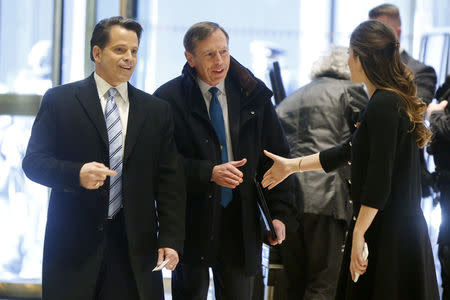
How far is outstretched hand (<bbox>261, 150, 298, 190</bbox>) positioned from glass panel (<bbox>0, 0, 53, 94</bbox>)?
7.30ft

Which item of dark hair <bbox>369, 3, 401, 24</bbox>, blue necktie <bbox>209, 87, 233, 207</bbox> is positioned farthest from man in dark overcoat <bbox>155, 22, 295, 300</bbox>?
dark hair <bbox>369, 3, 401, 24</bbox>

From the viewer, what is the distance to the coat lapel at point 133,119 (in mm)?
2565

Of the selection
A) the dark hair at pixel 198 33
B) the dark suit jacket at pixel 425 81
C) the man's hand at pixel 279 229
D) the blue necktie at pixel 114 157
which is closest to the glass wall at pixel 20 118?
the dark hair at pixel 198 33

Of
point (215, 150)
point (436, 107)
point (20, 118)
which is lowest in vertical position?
point (20, 118)

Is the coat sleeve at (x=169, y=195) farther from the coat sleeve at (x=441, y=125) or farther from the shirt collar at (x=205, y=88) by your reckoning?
the coat sleeve at (x=441, y=125)

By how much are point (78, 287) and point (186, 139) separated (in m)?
0.82

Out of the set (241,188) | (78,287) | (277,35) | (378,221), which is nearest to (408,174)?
(378,221)

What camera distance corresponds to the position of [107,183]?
2.53 m

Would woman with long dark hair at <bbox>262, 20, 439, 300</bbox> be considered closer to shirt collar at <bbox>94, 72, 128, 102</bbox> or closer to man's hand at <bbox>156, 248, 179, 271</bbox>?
man's hand at <bbox>156, 248, 179, 271</bbox>

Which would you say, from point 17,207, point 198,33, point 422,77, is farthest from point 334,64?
point 17,207

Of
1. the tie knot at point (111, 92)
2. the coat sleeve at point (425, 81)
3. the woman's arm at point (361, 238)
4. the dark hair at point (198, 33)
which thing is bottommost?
the woman's arm at point (361, 238)

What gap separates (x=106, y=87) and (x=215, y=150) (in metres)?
0.57

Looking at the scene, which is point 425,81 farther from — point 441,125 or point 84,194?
point 84,194

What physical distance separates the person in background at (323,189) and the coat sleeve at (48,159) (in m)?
1.69
